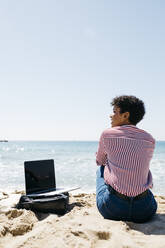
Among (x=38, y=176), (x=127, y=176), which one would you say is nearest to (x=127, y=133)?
(x=127, y=176)

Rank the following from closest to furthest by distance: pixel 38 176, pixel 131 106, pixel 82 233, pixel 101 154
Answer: pixel 82 233, pixel 131 106, pixel 101 154, pixel 38 176

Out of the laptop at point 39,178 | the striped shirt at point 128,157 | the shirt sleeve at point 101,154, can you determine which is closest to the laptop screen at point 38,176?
the laptop at point 39,178

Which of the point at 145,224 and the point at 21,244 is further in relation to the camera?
the point at 145,224

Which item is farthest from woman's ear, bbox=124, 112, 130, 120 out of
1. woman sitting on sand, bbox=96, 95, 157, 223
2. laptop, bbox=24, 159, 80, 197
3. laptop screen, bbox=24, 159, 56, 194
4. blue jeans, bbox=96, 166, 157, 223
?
laptop screen, bbox=24, 159, 56, 194

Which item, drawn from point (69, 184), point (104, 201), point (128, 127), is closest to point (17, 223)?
point (104, 201)

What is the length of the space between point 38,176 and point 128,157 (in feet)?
6.88

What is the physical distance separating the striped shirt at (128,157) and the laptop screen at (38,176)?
5.92ft

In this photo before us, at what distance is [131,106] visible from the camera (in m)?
3.07

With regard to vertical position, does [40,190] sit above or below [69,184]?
above

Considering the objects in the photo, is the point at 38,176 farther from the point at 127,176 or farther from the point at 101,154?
the point at 127,176

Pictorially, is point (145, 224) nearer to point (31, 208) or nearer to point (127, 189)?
point (127, 189)

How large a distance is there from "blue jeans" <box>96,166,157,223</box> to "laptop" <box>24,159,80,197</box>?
1305mm

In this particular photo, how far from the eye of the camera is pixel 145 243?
2236 mm

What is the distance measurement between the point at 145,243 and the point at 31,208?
203cm
